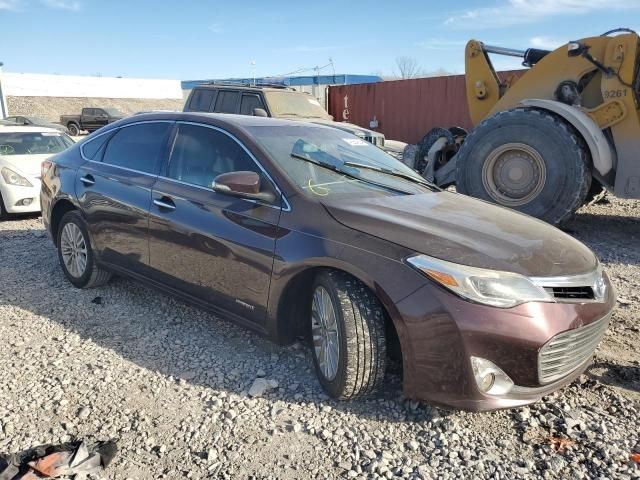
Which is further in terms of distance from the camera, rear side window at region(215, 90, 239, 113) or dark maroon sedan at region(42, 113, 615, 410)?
rear side window at region(215, 90, 239, 113)

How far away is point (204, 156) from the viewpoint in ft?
12.1

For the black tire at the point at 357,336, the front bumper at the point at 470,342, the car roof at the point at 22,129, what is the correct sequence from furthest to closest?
1. the car roof at the point at 22,129
2. the black tire at the point at 357,336
3. the front bumper at the point at 470,342

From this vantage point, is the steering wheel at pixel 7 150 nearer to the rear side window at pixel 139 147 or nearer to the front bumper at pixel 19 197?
the front bumper at pixel 19 197

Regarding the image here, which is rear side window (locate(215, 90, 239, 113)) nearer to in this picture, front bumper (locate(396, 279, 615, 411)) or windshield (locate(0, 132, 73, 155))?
windshield (locate(0, 132, 73, 155))

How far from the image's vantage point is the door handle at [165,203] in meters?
3.66

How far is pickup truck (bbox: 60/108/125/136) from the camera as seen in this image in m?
29.6

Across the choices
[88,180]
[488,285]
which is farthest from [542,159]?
[88,180]

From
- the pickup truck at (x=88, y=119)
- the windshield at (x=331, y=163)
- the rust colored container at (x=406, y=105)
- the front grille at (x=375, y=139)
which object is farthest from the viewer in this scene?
the pickup truck at (x=88, y=119)

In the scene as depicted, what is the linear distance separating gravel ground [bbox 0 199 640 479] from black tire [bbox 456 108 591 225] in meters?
2.43

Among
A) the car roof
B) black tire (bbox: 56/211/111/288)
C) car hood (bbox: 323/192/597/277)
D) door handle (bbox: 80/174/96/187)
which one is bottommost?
black tire (bbox: 56/211/111/288)

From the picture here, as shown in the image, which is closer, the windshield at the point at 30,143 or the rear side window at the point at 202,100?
the windshield at the point at 30,143

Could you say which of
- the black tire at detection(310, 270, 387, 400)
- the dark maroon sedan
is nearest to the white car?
the dark maroon sedan

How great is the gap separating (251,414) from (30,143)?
25.4 ft

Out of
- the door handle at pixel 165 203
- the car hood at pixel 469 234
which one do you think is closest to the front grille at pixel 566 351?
the car hood at pixel 469 234
